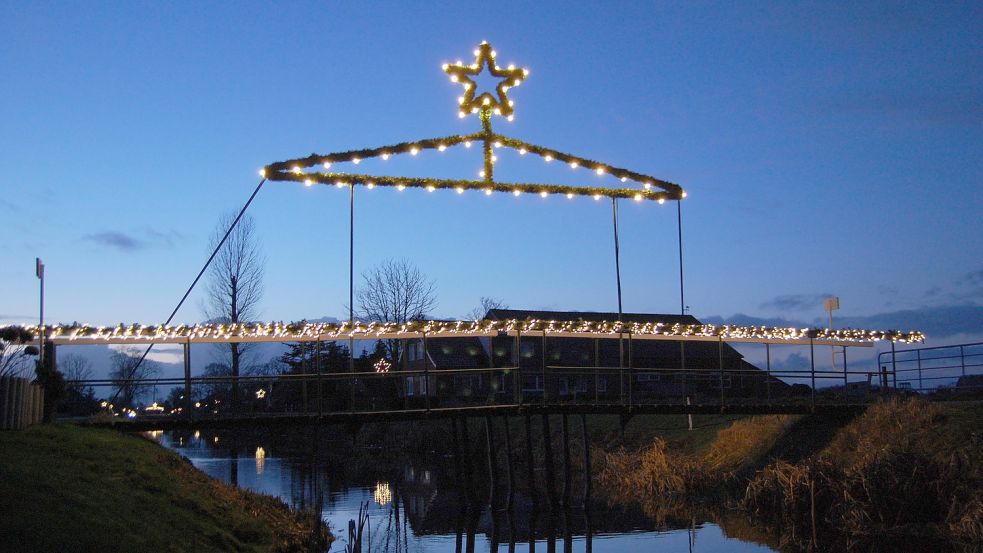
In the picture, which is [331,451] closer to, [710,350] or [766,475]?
[710,350]

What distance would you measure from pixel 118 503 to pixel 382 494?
1974 centimetres

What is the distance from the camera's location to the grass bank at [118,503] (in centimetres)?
1024

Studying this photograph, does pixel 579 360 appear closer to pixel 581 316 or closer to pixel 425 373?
pixel 581 316

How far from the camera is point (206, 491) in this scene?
54.4 ft

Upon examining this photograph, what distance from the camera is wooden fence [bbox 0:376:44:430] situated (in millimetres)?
15344

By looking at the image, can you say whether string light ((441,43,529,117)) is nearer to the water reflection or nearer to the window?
the water reflection

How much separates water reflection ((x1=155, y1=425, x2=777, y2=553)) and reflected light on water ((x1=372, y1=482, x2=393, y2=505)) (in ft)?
0.11

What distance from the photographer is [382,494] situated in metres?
31.7

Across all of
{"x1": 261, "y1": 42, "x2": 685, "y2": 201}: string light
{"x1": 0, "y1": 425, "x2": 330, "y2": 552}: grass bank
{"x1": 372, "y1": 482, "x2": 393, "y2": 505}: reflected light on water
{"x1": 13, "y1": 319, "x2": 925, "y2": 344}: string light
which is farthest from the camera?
{"x1": 372, "y1": 482, "x2": 393, "y2": 505}: reflected light on water

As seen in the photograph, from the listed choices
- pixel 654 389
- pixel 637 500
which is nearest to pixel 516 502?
pixel 637 500

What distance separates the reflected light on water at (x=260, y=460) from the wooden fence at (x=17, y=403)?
21.2m

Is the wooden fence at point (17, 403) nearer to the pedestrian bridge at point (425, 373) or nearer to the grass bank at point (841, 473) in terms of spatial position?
the pedestrian bridge at point (425, 373)

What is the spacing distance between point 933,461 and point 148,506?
1596cm

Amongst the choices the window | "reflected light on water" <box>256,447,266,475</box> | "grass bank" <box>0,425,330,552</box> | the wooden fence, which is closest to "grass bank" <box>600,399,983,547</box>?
"grass bank" <box>0,425,330,552</box>
